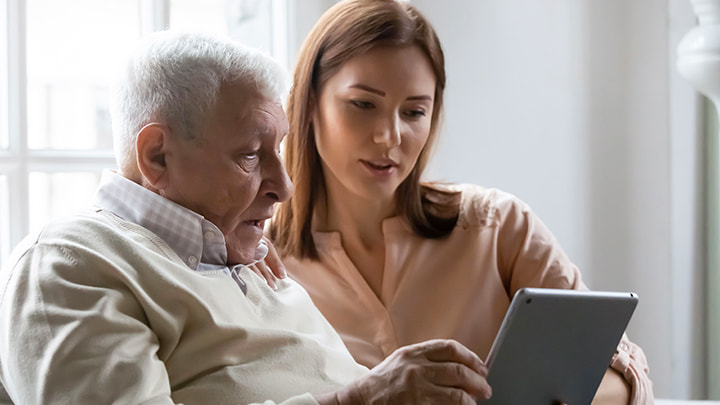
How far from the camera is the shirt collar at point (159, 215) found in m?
1.30

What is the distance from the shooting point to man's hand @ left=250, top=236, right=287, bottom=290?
156cm

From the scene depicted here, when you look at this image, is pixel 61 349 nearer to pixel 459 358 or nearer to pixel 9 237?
pixel 459 358

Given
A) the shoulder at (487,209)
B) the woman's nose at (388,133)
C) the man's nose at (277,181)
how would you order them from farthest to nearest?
the shoulder at (487,209)
the woman's nose at (388,133)
the man's nose at (277,181)

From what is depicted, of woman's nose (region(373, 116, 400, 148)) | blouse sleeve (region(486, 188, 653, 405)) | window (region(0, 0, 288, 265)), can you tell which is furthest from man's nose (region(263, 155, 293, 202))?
blouse sleeve (region(486, 188, 653, 405))

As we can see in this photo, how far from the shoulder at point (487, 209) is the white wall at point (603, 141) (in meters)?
0.63

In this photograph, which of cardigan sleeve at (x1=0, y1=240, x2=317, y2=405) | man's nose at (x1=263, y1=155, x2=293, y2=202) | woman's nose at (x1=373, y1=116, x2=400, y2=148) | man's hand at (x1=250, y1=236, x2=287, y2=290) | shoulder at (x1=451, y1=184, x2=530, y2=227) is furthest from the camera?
shoulder at (x1=451, y1=184, x2=530, y2=227)

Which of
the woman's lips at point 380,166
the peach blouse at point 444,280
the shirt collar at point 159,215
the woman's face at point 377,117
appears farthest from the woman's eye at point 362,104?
the shirt collar at point 159,215

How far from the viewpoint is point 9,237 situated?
1.96 m

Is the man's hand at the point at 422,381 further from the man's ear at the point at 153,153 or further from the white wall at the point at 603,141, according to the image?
the white wall at the point at 603,141

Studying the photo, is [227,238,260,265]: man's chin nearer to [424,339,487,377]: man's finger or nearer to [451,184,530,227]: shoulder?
[424,339,487,377]: man's finger

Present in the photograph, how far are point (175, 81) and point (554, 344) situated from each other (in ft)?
2.44

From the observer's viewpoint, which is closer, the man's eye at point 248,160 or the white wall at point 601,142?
the man's eye at point 248,160

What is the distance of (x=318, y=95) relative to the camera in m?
2.04

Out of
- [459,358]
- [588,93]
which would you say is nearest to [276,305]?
[459,358]
